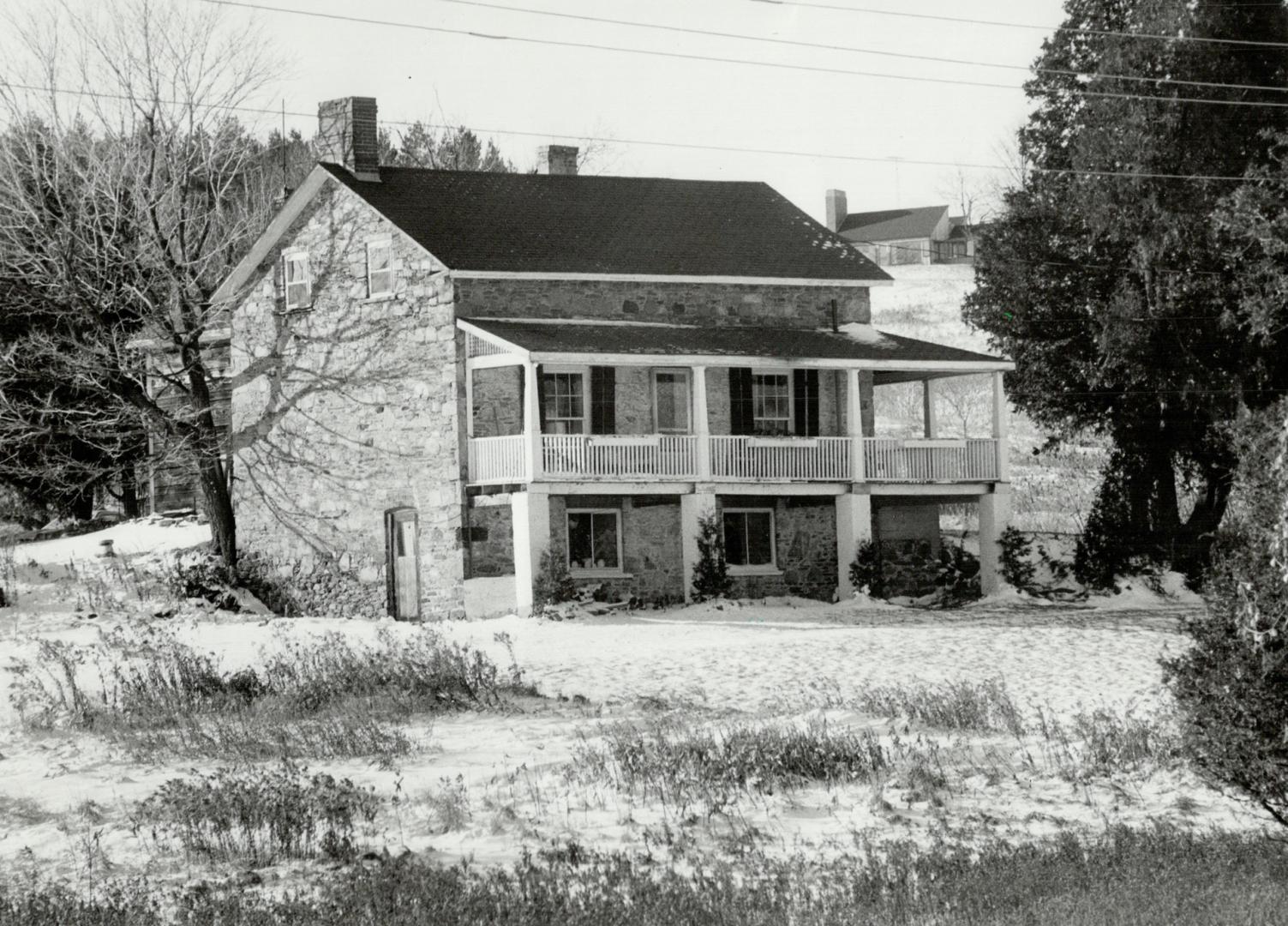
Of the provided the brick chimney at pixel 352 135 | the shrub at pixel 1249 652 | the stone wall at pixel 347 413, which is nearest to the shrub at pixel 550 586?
the stone wall at pixel 347 413

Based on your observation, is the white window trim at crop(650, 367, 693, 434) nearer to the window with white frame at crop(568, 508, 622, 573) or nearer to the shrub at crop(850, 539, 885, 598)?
the window with white frame at crop(568, 508, 622, 573)

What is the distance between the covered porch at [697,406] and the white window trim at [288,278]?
4.38 metres

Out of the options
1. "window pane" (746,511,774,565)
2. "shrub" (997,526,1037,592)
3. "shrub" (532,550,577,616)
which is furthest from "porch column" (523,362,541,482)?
"shrub" (997,526,1037,592)

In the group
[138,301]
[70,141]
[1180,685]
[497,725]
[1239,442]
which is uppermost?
[70,141]

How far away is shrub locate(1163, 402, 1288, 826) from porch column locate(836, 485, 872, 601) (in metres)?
20.5

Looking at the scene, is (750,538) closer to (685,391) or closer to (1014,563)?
(685,391)

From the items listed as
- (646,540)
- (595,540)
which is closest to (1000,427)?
(646,540)

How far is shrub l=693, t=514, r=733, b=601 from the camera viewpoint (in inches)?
1223

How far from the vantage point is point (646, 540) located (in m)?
32.9

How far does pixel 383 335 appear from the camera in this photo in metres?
32.9

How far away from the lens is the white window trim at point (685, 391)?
108 ft

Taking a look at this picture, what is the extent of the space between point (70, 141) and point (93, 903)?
25530mm

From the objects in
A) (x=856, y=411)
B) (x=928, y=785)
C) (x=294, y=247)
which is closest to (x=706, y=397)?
(x=856, y=411)

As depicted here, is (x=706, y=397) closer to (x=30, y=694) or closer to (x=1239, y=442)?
(x=30, y=694)
